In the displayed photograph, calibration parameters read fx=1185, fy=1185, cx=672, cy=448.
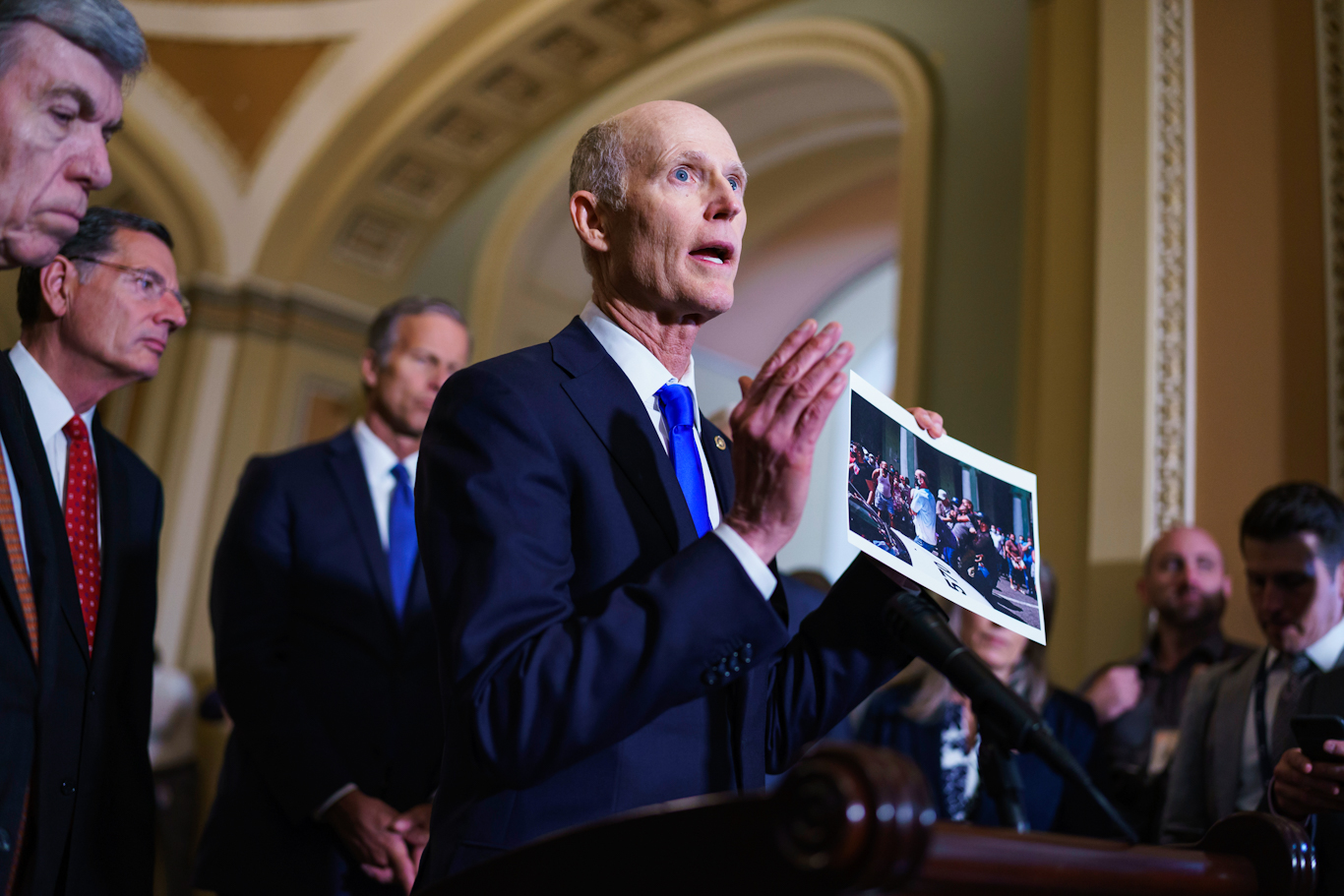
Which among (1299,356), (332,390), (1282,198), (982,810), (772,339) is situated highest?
(772,339)

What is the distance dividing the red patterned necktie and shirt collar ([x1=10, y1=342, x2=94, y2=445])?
29 millimetres

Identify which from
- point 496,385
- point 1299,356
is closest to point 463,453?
point 496,385

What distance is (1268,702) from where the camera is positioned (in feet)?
8.70

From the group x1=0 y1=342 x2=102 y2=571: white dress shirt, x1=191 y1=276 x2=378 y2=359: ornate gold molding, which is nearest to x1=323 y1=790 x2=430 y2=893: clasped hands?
x1=0 y1=342 x2=102 y2=571: white dress shirt

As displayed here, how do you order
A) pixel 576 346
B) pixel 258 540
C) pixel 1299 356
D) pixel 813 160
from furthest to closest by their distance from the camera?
pixel 813 160, pixel 1299 356, pixel 258 540, pixel 576 346

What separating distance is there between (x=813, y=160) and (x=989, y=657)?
23.4 feet

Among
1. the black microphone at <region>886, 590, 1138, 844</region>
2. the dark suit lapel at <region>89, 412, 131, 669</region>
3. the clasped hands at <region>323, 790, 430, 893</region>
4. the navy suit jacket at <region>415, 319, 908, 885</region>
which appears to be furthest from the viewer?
the clasped hands at <region>323, 790, 430, 893</region>

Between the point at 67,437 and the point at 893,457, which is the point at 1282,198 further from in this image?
the point at 67,437

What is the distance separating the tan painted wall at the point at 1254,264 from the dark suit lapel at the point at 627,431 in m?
3.25

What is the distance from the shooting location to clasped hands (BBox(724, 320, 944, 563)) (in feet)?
3.94

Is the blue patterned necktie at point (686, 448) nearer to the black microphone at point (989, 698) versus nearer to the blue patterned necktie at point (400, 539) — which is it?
the black microphone at point (989, 698)

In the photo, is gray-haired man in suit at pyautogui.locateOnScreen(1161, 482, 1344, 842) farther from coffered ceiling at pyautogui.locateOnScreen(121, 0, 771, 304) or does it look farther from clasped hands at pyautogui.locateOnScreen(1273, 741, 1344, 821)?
coffered ceiling at pyautogui.locateOnScreen(121, 0, 771, 304)

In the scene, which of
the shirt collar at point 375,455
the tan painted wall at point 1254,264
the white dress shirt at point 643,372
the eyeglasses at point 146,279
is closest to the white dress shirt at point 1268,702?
the tan painted wall at point 1254,264

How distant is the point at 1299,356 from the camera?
414 centimetres
